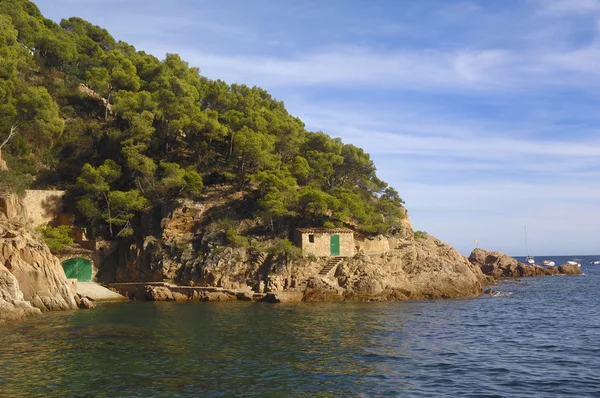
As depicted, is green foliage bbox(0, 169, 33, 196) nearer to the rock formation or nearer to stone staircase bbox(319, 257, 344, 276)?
stone staircase bbox(319, 257, 344, 276)

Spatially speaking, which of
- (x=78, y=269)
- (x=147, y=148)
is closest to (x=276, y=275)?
(x=78, y=269)

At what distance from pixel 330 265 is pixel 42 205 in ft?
106

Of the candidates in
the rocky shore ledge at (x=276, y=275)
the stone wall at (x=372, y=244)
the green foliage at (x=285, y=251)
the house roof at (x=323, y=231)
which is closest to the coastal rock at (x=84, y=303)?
the rocky shore ledge at (x=276, y=275)

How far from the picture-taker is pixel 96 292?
46375 millimetres

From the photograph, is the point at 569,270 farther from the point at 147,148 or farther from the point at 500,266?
the point at 147,148

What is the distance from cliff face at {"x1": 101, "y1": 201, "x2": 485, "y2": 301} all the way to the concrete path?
13.9 ft

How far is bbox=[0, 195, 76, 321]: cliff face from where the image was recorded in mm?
34188

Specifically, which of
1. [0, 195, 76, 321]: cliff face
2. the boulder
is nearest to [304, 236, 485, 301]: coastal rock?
[0, 195, 76, 321]: cliff face

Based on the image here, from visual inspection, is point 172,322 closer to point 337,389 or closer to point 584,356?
point 337,389

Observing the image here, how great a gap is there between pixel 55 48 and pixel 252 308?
177ft

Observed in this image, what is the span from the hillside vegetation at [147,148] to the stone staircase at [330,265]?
4.16 meters

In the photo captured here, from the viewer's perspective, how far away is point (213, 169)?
6259 cm

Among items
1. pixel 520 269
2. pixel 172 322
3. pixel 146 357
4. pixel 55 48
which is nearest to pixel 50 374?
pixel 146 357

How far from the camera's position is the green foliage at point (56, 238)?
48.4 meters
